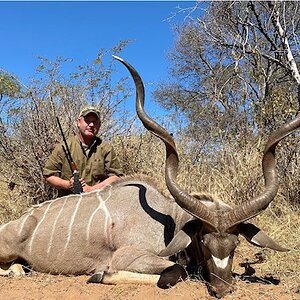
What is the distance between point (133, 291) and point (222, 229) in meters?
0.60

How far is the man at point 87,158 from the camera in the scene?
3947mm

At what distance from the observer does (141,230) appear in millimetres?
3098

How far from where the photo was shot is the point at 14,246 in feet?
10.9

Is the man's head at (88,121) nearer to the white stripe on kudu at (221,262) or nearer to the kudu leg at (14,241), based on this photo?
the kudu leg at (14,241)

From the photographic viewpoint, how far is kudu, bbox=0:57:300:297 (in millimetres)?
2629

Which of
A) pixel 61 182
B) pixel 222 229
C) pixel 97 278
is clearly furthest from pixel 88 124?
pixel 222 229

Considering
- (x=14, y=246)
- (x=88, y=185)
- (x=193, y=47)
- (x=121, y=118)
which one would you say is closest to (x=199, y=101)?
(x=193, y=47)

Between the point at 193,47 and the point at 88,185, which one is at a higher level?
the point at 193,47

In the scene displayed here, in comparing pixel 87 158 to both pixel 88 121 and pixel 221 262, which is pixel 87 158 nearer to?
pixel 88 121

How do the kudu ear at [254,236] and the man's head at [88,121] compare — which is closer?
the kudu ear at [254,236]

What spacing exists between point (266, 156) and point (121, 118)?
9.10 feet

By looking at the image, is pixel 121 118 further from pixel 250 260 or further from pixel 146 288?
pixel 146 288

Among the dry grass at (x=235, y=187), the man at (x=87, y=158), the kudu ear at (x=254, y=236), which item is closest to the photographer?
the kudu ear at (x=254, y=236)

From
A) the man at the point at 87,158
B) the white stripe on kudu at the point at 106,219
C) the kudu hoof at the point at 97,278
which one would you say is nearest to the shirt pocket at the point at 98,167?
the man at the point at 87,158
